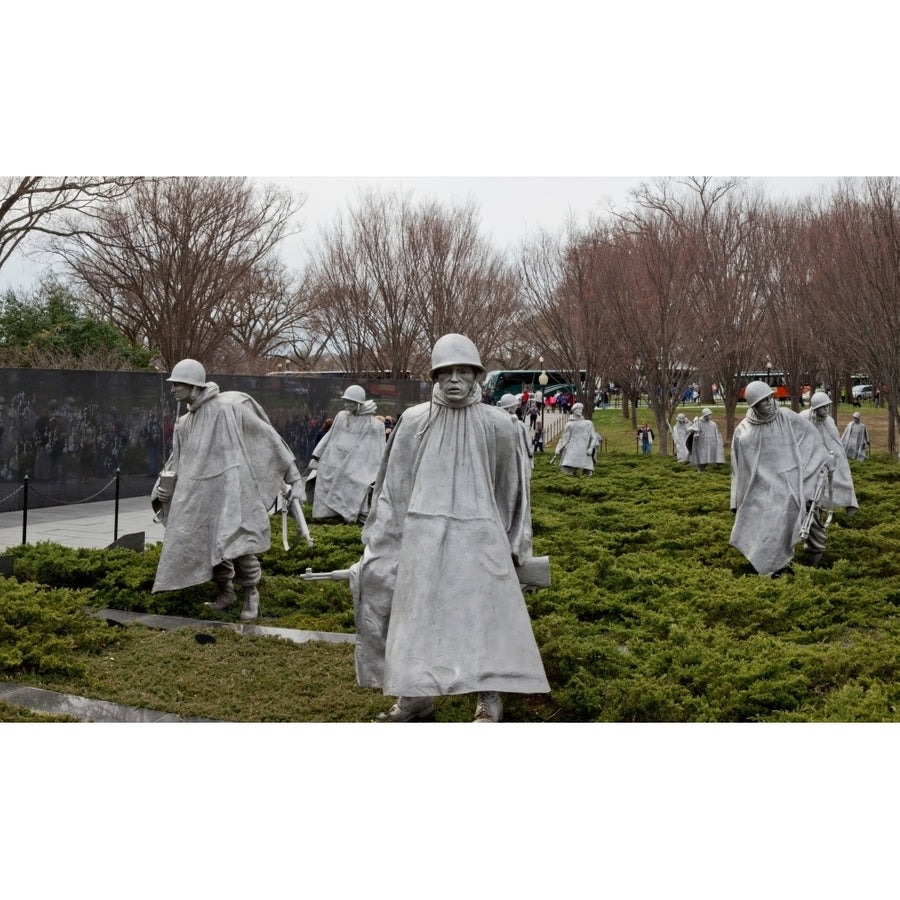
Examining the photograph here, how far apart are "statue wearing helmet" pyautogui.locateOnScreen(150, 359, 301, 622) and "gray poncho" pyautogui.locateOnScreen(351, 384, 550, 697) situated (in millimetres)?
3356

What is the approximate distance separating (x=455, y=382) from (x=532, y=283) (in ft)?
105

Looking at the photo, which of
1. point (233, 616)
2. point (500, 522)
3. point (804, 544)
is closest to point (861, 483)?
point (804, 544)

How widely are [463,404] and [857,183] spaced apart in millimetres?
27082

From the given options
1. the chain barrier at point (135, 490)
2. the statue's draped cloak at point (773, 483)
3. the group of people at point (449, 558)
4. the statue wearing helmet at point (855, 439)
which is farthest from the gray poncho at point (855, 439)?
the group of people at point (449, 558)

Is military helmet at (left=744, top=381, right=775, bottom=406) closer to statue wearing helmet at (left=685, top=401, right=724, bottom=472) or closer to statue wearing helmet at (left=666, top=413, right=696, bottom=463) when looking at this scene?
statue wearing helmet at (left=685, top=401, right=724, bottom=472)

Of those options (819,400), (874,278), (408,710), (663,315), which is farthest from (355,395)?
(663,315)

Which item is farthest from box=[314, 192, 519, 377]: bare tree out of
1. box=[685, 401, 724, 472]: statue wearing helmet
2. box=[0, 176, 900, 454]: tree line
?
box=[685, 401, 724, 472]: statue wearing helmet

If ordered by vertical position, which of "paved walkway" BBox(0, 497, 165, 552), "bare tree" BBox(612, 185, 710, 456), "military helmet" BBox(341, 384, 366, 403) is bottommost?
"paved walkway" BBox(0, 497, 165, 552)

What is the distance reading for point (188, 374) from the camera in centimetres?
900

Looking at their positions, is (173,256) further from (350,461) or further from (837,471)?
(837,471)

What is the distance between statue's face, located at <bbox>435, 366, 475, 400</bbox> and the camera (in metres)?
5.48

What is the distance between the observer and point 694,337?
99.6 feet

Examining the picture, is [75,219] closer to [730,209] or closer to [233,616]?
[730,209]

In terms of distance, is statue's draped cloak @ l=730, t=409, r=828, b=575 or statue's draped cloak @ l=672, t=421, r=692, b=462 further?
statue's draped cloak @ l=672, t=421, r=692, b=462
